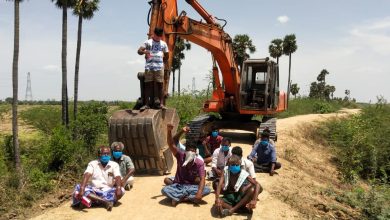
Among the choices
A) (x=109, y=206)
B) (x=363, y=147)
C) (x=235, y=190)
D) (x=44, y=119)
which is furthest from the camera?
(x=44, y=119)

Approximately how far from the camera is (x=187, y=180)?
24.8ft

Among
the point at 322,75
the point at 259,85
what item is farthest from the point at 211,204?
the point at 322,75

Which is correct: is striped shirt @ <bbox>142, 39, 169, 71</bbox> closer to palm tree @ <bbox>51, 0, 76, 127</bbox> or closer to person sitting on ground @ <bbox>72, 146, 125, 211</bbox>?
person sitting on ground @ <bbox>72, 146, 125, 211</bbox>

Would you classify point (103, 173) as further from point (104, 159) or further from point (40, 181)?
point (40, 181)

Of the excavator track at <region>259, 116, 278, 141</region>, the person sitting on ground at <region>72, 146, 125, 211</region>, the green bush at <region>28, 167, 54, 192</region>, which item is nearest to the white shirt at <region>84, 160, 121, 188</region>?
the person sitting on ground at <region>72, 146, 125, 211</region>

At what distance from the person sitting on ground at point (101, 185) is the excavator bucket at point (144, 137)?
114 centimetres

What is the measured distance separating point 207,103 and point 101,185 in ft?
22.3

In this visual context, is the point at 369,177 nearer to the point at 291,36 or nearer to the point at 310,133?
the point at 310,133

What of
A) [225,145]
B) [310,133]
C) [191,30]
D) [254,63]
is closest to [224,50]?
[254,63]

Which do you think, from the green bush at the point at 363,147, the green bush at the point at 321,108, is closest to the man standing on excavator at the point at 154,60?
the green bush at the point at 363,147

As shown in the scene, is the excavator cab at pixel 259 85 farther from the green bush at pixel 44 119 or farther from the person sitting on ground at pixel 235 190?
the green bush at pixel 44 119

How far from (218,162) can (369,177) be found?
25.2 ft

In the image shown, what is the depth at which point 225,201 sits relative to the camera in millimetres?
6941

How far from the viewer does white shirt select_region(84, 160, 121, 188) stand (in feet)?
24.0
